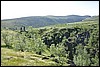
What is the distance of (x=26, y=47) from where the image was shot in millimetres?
167125

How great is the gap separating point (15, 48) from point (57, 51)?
166ft

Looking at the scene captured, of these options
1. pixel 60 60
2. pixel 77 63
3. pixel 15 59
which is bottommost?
pixel 77 63

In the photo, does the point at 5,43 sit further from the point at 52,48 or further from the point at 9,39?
the point at 52,48

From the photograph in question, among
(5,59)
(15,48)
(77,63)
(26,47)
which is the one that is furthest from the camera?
(77,63)

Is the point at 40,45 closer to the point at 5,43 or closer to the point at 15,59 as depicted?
the point at 5,43

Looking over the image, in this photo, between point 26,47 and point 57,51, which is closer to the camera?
point 26,47

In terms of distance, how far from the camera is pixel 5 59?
111375mm

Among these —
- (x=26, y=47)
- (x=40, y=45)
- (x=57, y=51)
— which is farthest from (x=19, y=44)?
(x=57, y=51)

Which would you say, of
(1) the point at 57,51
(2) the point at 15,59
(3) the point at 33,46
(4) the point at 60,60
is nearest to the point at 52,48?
(1) the point at 57,51

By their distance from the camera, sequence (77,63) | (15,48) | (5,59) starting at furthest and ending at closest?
(77,63) < (15,48) < (5,59)

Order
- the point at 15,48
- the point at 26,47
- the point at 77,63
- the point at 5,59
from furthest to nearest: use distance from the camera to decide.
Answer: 1. the point at 77,63
2. the point at 26,47
3. the point at 15,48
4. the point at 5,59

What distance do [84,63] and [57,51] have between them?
96.2ft

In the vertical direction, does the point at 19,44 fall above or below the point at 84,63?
above

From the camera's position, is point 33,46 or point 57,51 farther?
point 57,51
